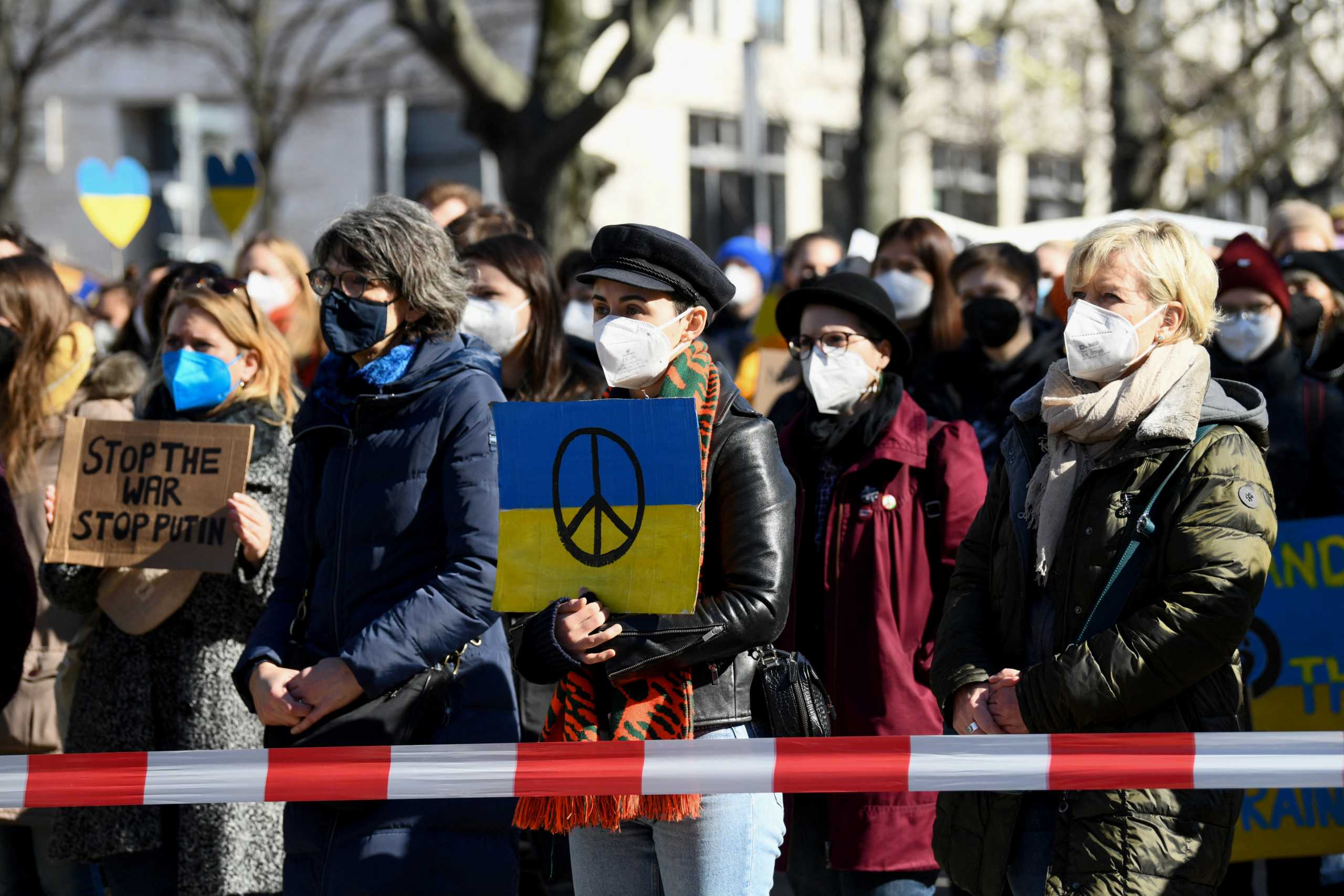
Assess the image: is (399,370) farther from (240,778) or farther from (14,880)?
(14,880)

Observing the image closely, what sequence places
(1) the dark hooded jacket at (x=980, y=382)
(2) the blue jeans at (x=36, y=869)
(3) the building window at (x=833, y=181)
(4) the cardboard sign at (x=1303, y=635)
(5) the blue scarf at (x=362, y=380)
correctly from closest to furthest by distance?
1. (5) the blue scarf at (x=362, y=380)
2. (4) the cardboard sign at (x=1303, y=635)
3. (2) the blue jeans at (x=36, y=869)
4. (1) the dark hooded jacket at (x=980, y=382)
5. (3) the building window at (x=833, y=181)

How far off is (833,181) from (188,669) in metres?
31.8

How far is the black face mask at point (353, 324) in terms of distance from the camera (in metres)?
3.85

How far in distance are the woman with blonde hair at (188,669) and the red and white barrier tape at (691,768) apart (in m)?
1.23

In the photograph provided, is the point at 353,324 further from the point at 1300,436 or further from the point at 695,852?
the point at 1300,436

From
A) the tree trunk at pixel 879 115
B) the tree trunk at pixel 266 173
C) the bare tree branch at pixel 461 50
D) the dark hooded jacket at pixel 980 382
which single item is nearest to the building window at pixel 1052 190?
the tree trunk at pixel 266 173

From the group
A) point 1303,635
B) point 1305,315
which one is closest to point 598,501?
point 1303,635

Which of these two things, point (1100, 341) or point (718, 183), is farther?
point (718, 183)

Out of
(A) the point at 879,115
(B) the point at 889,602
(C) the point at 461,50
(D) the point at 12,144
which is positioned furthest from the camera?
(D) the point at 12,144

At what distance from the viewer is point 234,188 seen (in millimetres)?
10523

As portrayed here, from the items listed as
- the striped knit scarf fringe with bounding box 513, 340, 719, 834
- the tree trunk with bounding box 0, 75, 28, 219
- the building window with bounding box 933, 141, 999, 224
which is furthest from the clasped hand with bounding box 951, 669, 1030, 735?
the building window with bounding box 933, 141, 999, 224

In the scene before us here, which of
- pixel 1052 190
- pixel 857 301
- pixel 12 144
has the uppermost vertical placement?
pixel 1052 190

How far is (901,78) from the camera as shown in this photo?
18.4 meters

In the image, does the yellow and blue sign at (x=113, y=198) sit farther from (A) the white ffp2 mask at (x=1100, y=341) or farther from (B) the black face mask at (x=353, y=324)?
(A) the white ffp2 mask at (x=1100, y=341)
